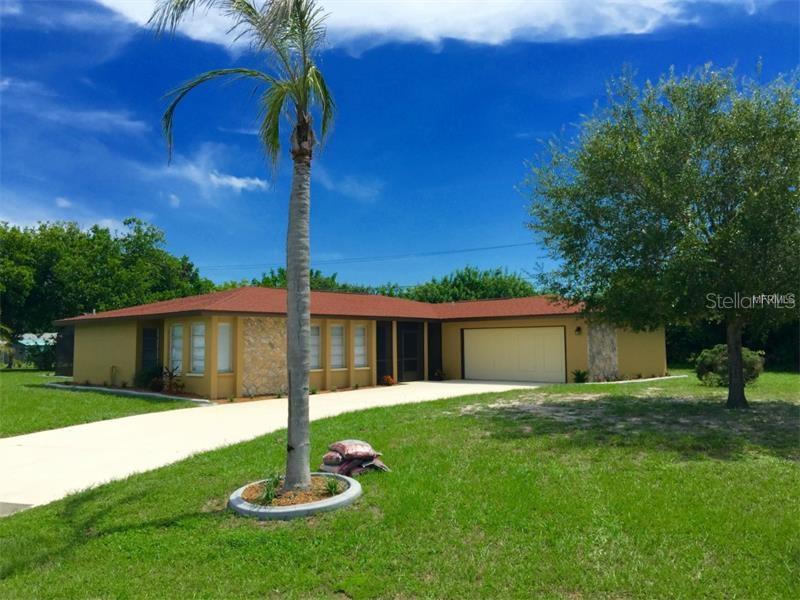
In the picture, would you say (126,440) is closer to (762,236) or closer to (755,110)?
(762,236)

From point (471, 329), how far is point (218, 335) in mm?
10961

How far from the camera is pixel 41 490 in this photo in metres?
6.69

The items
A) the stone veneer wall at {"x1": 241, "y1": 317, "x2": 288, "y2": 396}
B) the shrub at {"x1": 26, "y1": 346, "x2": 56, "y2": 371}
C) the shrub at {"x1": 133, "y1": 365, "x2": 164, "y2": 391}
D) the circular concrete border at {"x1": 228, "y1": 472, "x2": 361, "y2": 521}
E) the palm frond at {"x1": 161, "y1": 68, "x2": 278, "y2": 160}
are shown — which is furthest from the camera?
the shrub at {"x1": 26, "y1": 346, "x2": 56, "y2": 371}

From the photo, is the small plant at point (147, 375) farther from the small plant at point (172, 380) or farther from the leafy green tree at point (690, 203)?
the leafy green tree at point (690, 203)

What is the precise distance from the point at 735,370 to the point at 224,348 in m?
12.7

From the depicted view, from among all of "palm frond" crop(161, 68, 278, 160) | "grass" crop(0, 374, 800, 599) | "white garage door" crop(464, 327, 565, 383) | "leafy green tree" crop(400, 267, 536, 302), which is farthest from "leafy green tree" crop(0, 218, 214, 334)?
"palm frond" crop(161, 68, 278, 160)

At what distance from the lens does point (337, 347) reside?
749 inches

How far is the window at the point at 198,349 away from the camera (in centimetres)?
1611

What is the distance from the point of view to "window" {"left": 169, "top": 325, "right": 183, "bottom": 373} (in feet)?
55.4

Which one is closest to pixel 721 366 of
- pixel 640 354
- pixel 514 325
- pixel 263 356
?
pixel 640 354

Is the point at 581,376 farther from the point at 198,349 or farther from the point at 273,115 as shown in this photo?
the point at 273,115

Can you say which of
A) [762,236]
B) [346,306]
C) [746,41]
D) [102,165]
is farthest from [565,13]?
[102,165]

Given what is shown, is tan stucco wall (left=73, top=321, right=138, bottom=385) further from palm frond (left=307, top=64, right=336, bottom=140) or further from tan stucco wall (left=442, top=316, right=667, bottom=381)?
palm frond (left=307, top=64, right=336, bottom=140)

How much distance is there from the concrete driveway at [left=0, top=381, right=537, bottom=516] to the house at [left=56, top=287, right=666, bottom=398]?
203 cm
